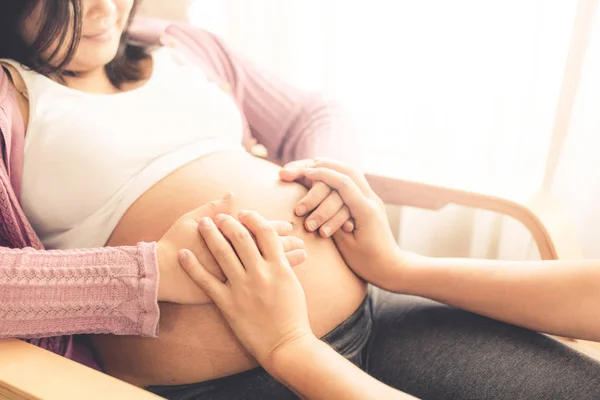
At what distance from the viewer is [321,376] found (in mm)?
716

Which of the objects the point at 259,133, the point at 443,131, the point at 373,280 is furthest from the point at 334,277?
the point at 443,131

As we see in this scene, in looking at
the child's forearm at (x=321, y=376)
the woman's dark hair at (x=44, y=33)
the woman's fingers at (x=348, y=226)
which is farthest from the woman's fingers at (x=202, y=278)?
the woman's dark hair at (x=44, y=33)

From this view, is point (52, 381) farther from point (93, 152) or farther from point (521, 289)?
point (521, 289)

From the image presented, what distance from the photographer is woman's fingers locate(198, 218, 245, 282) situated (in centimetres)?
76

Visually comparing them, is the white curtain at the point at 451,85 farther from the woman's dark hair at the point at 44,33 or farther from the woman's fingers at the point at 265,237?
the woman's dark hair at the point at 44,33

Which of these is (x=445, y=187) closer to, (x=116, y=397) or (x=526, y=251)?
(x=526, y=251)

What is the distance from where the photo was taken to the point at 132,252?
75cm

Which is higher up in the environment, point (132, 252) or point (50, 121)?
point (50, 121)

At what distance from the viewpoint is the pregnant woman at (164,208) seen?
0.82 meters

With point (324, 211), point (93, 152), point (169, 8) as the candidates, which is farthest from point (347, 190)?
point (169, 8)

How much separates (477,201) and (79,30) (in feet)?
2.43

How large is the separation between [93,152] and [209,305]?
0.30m

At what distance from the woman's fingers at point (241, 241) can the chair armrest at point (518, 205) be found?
0.48 meters

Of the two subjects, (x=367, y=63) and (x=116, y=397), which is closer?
(x=116, y=397)
